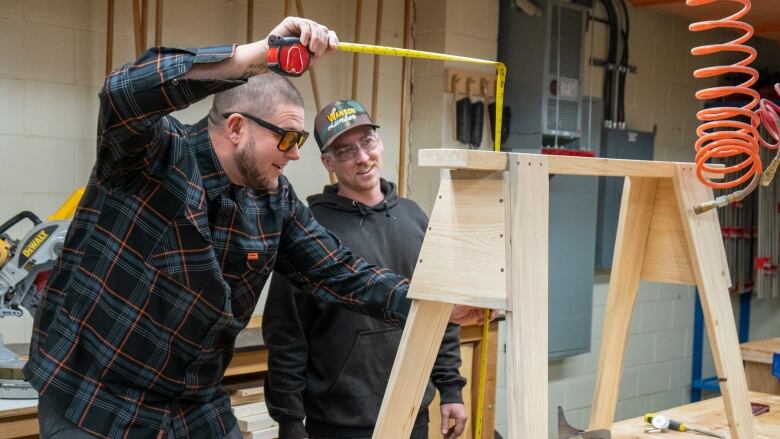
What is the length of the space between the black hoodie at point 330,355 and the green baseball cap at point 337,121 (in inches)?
8.7

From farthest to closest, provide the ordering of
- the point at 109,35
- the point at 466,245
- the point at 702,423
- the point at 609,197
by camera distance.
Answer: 1. the point at 609,197
2. the point at 109,35
3. the point at 702,423
4. the point at 466,245

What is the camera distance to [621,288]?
81.4 inches

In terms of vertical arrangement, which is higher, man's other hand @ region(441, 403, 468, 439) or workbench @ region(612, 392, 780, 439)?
workbench @ region(612, 392, 780, 439)

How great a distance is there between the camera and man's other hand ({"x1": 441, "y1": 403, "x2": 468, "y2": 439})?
236cm

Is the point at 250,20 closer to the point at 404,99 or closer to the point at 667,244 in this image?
the point at 404,99

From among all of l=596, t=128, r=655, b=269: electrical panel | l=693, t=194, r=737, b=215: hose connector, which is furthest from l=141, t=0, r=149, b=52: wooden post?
l=596, t=128, r=655, b=269: electrical panel

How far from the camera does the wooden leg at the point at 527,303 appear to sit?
4.75ft

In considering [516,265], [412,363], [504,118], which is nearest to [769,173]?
[516,265]

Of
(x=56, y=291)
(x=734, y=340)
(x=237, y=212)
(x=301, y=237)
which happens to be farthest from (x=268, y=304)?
(x=734, y=340)

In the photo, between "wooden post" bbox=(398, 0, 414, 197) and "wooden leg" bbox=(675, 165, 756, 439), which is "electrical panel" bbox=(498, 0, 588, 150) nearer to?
"wooden post" bbox=(398, 0, 414, 197)

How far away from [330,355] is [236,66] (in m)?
1.05

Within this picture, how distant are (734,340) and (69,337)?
4.62 feet

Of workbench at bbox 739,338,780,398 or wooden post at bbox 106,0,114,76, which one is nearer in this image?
wooden post at bbox 106,0,114,76

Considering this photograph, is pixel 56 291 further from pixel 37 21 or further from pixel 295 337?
pixel 37 21
